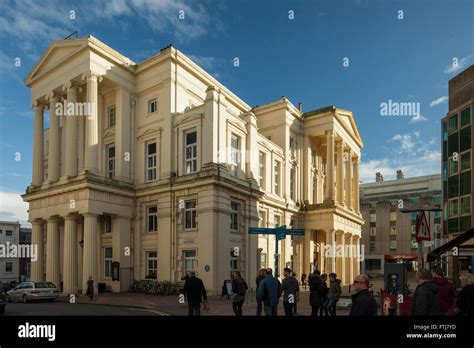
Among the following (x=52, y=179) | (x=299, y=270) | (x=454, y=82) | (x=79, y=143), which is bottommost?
(x=299, y=270)

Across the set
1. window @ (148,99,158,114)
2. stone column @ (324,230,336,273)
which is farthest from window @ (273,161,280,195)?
window @ (148,99,158,114)

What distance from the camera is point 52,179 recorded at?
32.8m

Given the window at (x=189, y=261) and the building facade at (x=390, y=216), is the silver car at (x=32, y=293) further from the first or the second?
the building facade at (x=390, y=216)

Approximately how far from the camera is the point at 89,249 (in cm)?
2892

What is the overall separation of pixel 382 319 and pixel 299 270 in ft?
121

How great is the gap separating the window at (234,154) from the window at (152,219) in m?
6.42

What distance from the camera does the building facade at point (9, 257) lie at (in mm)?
Answer: 63500

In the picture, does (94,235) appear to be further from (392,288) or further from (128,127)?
(392,288)

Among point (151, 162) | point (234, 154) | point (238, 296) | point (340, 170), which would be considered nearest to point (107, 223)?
point (151, 162)

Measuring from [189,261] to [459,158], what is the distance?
2989 centimetres

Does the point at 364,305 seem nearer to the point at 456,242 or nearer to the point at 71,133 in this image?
the point at 456,242

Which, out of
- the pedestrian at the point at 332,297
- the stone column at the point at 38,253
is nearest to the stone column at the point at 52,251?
the stone column at the point at 38,253

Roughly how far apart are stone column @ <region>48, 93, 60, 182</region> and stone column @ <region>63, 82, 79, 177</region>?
89.8 inches

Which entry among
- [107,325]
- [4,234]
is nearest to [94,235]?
[107,325]
